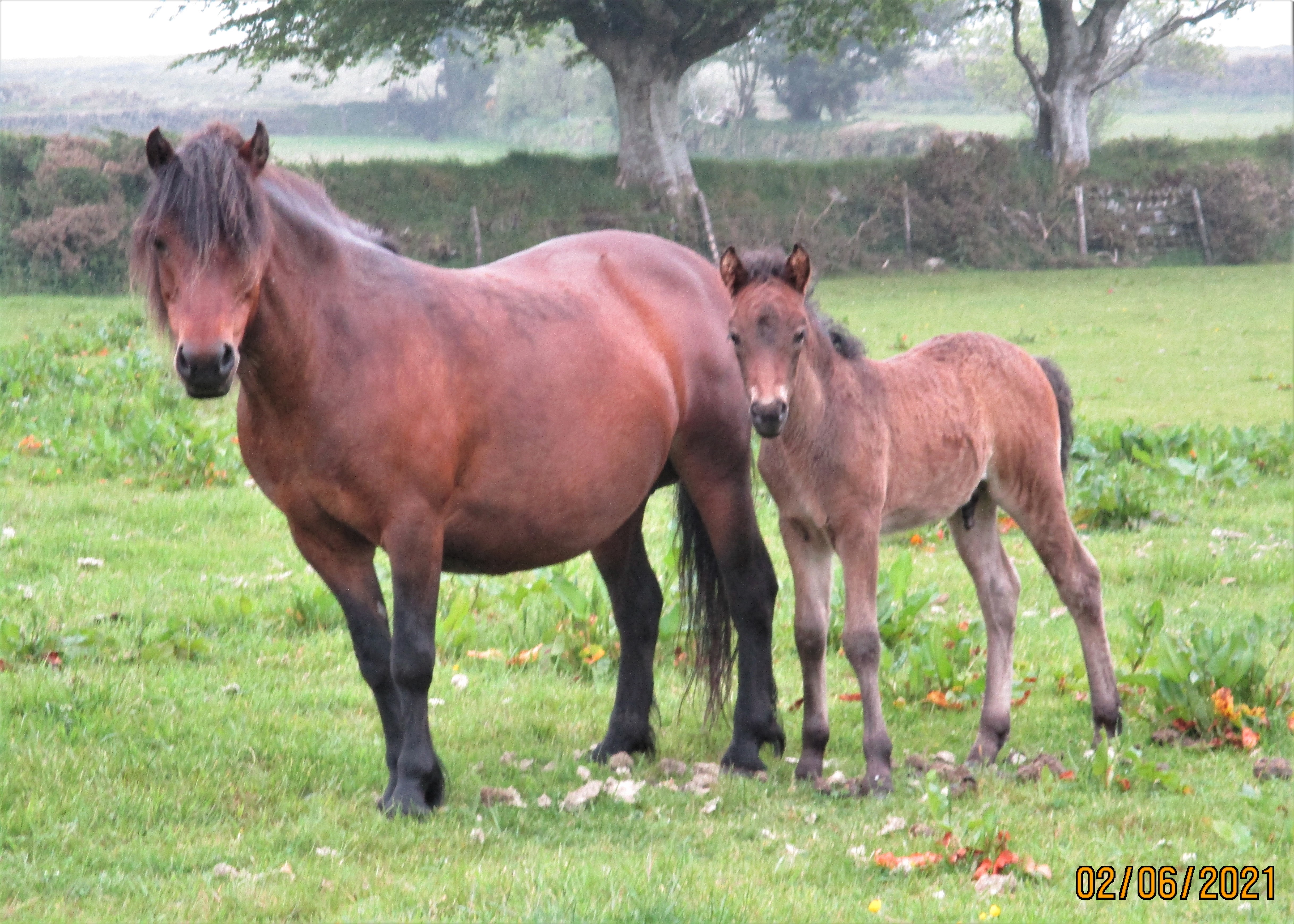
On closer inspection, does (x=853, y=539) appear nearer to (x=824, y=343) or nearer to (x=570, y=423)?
(x=824, y=343)

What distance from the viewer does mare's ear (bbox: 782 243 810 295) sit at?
4.43 m

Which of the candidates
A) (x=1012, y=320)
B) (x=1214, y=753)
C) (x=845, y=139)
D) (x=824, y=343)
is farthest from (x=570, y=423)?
(x=845, y=139)

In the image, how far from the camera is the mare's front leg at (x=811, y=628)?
4.88 m

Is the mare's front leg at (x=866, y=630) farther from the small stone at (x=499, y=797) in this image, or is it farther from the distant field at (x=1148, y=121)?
the distant field at (x=1148, y=121)

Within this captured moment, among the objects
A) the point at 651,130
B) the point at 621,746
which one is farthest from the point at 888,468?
the point at 651,130

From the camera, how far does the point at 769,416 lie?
4160 millimetres

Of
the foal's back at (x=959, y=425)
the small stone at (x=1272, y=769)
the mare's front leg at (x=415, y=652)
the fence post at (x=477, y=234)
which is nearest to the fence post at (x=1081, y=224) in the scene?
the fence post at (x=477, y=234)

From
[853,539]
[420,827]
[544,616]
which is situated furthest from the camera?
[544,616]

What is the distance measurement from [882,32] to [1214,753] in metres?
29.2

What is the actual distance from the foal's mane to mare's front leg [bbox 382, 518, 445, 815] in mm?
1020

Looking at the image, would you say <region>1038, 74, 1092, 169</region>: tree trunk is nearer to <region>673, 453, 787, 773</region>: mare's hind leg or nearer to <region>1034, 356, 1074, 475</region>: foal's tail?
<region>1034, 356, 1074, 475</region>: foal's tail

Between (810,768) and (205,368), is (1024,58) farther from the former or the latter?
(205,368)

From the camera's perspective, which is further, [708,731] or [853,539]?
[708,731]

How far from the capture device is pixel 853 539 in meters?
4.68
